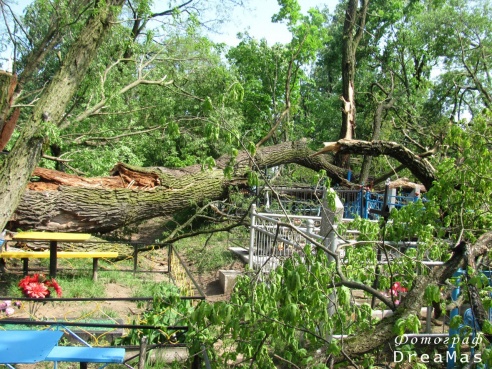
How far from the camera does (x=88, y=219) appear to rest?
31.6 ft

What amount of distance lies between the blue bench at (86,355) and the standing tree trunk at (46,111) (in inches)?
114

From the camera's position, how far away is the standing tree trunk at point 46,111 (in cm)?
633

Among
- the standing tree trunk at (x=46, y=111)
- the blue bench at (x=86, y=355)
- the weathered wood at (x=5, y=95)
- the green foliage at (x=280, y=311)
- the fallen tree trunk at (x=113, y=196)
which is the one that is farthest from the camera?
the fallen tree trunk at (x=113, y=196)

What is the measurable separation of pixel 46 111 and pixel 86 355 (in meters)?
3.77

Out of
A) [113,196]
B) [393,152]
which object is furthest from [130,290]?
[393,152]

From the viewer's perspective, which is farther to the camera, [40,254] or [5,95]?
[40,254]

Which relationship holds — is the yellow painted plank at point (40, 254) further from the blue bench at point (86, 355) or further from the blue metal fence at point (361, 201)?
the blue metal fence at point (361, 201)

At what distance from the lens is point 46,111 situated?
661 centimetres

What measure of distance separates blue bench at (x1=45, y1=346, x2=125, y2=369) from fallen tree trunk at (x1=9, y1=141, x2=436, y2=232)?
4917mm

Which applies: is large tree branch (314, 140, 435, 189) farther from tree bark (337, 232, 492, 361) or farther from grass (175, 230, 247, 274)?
tree bark (337, 232, 492, 361)

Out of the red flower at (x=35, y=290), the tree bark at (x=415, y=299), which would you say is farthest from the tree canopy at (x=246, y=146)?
the red flower at (x=35, y=290)

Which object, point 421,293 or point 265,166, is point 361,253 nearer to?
point 421,293

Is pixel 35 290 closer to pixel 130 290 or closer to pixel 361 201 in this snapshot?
pixel 130 290

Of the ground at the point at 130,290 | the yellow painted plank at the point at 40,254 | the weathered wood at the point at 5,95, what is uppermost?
the weathered wood at the point at 5,95
